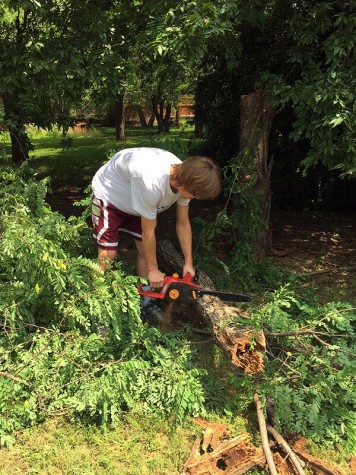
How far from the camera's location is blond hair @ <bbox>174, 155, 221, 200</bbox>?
276 cm

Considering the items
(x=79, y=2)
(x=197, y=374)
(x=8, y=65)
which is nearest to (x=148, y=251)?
(x=197, y=374)

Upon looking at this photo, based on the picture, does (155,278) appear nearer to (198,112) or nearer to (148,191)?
(148,191)

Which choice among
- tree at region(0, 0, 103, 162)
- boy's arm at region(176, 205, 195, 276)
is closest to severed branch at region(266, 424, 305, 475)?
boy's arm at region(176, 205, 195, 276)

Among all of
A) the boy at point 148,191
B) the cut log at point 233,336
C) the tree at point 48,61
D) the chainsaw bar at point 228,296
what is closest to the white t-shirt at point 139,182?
the boy at point 148,191

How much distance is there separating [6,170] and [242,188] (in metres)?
2.40

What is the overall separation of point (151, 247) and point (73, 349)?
86 centimetres

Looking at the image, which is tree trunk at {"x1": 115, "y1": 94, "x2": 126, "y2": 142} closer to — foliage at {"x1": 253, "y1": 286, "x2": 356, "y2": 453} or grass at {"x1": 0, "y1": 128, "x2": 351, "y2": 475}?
foliage at {"x1": 253, "y1": 286, "x2": 356, "y2": 453}

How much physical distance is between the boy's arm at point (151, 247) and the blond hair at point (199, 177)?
0.34 metres

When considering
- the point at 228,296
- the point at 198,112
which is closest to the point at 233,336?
the point at 228,296

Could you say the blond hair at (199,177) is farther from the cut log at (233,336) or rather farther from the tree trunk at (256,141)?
the tree trunk at (256,141)

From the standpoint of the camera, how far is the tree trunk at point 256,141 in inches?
183

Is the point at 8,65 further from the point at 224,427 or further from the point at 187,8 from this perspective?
the point at 224,427

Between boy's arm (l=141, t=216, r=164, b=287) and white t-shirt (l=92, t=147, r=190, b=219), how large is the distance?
0.19ft

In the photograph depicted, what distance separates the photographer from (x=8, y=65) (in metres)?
4.05
